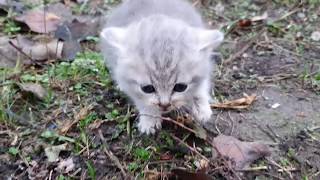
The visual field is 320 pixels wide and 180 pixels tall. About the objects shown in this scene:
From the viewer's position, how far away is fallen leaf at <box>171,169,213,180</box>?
2789 millimetres

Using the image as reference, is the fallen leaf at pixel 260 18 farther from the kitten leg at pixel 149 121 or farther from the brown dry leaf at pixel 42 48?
the kitten leg at pixel 149 121

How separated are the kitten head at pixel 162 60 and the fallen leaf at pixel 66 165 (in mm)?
478

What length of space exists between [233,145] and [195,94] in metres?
0.35

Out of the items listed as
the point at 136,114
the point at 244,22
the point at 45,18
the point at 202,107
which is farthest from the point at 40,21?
the point at 202,107

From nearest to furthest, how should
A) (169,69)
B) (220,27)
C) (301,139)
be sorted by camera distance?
(169,69)
(301,139)
(220,27)

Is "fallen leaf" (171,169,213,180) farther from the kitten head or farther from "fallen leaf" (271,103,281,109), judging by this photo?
"fallen leaf" (271,103,281,109)

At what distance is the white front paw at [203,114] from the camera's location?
3.26m

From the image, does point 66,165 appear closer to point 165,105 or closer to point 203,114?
point 165,105

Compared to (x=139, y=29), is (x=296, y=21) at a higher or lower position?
lower

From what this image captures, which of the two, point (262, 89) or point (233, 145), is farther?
point (262, 89)

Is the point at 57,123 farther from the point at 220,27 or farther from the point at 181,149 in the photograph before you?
the point at 220,27

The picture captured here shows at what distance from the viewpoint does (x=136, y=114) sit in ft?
10.9

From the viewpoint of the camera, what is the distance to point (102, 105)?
11.3 feet

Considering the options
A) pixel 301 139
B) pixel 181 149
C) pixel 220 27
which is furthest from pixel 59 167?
pixel 220 27
